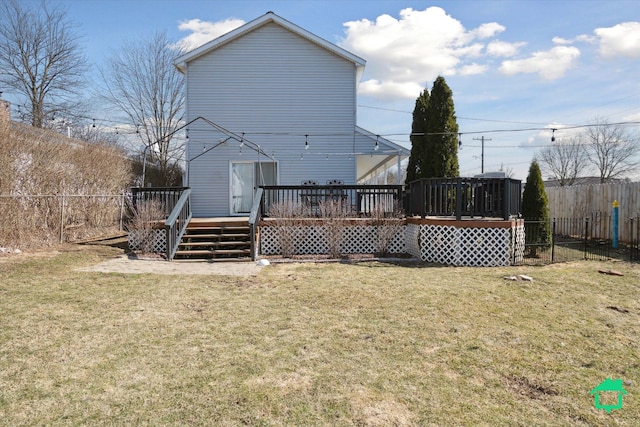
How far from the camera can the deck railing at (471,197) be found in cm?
971

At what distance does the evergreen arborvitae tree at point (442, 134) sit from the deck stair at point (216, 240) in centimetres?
663

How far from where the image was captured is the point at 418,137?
1462cm

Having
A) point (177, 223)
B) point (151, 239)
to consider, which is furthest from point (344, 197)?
point (151, 239)

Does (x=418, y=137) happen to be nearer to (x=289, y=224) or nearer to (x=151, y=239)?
(x=289, y=224)

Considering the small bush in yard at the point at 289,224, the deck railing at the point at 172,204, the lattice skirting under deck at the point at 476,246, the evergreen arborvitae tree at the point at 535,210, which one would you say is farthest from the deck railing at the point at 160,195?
the evergreen arborvitae tree at the point at 535,210

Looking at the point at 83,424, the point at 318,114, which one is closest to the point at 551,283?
the point at 83,424

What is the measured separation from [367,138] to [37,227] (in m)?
10.8

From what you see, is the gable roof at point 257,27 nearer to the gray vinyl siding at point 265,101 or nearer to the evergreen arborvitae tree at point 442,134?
the gray vinyl siding at point 265,101

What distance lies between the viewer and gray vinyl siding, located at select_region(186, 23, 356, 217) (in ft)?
48.4

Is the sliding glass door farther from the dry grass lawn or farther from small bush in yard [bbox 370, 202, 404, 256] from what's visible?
the dry grass lawn

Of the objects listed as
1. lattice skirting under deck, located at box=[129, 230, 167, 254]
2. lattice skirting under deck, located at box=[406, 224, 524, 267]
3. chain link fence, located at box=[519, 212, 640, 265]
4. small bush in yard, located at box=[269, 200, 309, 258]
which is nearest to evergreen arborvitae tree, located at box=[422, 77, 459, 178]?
chain link fence, located at box=[519, 212, 640, 265]

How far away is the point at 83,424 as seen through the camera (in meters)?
2.96

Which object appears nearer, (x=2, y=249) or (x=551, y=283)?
(x=551, y=283)

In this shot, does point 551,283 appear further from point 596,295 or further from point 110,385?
point 110,385
